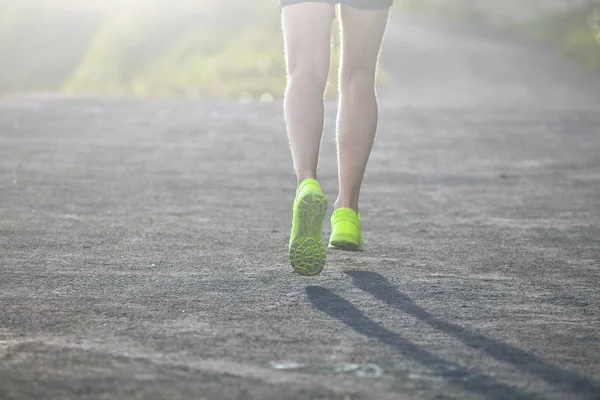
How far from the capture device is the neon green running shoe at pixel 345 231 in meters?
4.39

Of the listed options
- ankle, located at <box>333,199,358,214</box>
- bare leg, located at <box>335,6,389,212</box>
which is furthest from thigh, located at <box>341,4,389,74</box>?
ankle, located at <box>333,199,358,214</box>

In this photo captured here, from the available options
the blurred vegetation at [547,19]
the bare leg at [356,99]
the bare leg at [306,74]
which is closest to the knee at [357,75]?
the bare leg at [356,99]

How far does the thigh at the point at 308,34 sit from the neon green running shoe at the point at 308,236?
59 centimetres

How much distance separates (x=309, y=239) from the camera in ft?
12.9

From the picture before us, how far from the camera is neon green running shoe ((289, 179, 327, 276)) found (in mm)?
3902

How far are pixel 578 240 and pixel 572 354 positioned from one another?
2.28 m

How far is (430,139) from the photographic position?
10.2 m

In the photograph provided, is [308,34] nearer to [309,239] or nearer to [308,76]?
[308,76]

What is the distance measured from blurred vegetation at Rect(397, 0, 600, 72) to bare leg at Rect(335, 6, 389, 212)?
15190 millimetres

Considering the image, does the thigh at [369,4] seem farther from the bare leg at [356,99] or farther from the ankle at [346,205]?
the ankle at [346,205]

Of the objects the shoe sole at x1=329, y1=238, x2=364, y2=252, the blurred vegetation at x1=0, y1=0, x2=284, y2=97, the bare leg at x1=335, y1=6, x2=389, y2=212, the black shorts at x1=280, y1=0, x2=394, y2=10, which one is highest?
the blurred vegetation at x1=0, y1=0, x2=284, y2=97

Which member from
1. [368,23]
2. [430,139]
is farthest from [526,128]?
[368,23]

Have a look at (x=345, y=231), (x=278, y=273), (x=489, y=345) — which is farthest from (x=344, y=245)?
(x=489, y=345)

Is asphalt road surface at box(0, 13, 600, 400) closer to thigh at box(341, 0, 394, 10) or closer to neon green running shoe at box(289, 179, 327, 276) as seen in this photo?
neon green running shoe at box(289, 179, 327, 276)
